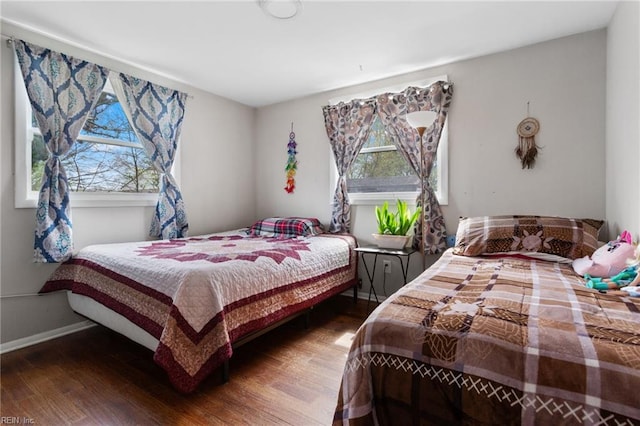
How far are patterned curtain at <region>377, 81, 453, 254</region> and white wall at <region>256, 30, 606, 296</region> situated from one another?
111 millimetres

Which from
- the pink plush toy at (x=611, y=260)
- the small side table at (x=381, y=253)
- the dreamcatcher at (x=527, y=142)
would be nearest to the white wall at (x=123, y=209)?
the small side table at (x=381, y=253)

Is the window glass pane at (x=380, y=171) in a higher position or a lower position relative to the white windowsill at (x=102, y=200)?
higher

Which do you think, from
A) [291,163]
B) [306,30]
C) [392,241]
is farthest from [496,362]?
[291,163]

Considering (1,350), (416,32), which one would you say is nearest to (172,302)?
(1,350)

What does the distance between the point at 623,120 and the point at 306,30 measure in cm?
220

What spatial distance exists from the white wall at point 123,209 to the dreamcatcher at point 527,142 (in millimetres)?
3142

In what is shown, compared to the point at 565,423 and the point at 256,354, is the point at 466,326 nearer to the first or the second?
the point at 565,423

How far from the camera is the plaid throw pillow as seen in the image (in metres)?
3.29

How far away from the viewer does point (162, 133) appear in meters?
3.10

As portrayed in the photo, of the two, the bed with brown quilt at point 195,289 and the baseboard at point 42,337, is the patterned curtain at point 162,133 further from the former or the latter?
the baseboard at point 42,337

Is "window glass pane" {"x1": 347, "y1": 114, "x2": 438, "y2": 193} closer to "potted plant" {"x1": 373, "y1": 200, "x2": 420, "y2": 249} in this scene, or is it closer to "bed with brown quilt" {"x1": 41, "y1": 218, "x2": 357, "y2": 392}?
"potted plant" {"x1": 373, "y1": 200, "x2": 420, "y2": 249}

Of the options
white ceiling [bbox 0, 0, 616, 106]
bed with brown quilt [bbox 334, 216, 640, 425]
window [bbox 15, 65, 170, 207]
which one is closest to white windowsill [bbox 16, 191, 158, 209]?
window [bbox 15, 65, 170, 207]

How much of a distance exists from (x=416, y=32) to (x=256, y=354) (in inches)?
107

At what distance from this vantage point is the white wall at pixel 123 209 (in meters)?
2.24
